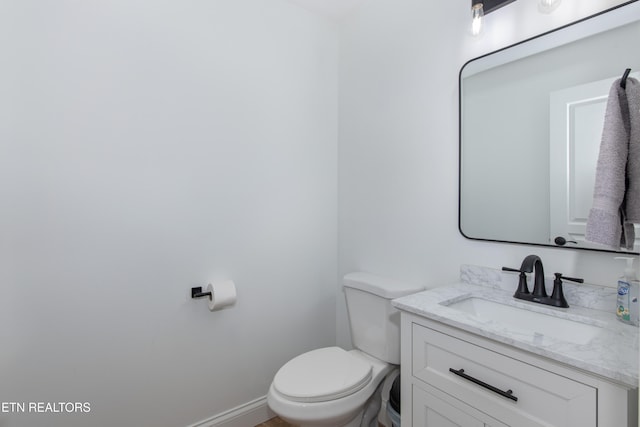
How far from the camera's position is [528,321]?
1.16 m

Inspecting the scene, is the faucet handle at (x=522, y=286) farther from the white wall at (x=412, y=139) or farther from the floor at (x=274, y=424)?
the floor at (x=274, y=424)

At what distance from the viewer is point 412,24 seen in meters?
1.72

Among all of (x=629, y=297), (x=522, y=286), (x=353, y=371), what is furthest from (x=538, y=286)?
(x=353, y=371)

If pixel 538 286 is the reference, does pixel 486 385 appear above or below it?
below

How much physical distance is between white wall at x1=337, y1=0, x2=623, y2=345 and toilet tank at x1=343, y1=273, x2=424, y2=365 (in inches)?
6.5

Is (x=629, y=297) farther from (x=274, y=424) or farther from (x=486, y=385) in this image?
(x=274, y=424)

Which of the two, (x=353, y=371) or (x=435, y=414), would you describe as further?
(x=353, y=371)

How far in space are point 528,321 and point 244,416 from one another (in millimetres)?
1540

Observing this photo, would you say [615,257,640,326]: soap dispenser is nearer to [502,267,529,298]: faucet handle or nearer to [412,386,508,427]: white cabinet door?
[502,267,529,298]: faucet handle

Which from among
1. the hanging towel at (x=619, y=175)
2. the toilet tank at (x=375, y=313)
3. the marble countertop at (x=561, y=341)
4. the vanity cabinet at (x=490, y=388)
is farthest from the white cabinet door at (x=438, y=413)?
the hanging towel at (x=619, y=175)

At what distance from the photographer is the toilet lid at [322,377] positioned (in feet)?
4.40

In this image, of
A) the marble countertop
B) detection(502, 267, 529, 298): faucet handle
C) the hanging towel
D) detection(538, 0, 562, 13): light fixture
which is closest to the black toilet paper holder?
the marble countertop

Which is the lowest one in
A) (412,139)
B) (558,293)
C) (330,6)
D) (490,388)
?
(490,388)

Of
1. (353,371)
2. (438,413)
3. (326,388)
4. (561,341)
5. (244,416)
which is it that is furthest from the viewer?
(244,416)
